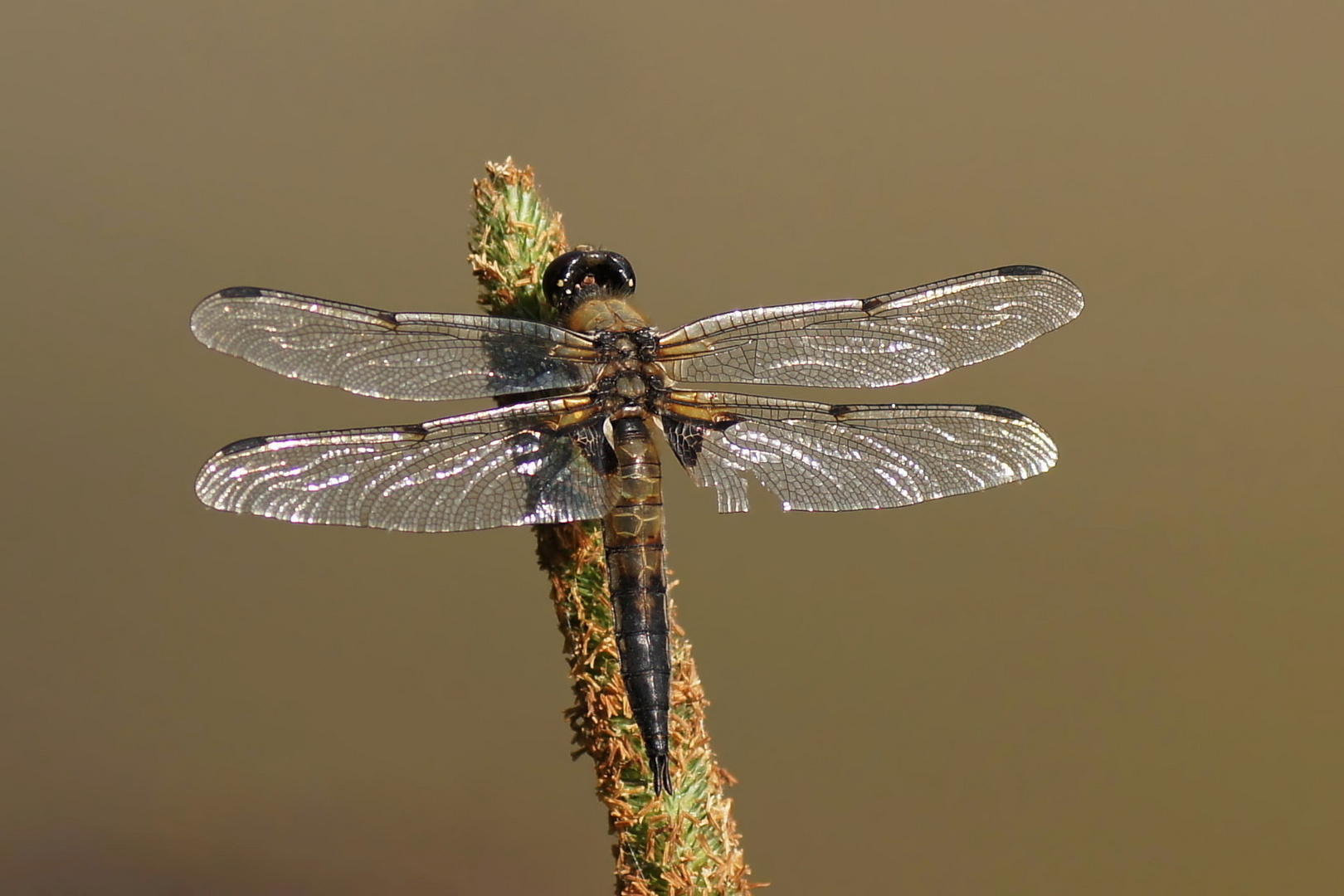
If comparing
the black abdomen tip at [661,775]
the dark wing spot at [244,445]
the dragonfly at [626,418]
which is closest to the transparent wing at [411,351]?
the dragonfly at [626,418]

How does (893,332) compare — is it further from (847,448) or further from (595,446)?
(595,446)

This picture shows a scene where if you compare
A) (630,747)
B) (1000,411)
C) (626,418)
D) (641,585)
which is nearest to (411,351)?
(626,418)

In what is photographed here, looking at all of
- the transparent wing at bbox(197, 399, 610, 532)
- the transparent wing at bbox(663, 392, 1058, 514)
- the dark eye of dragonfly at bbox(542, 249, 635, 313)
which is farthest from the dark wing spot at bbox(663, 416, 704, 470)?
the dark eye of dragonfly at bbox(542, 249, 635, 313)

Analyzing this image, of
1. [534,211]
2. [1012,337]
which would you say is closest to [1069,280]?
[1012,337]

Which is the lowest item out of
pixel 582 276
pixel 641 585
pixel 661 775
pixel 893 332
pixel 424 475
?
pixel 661 775

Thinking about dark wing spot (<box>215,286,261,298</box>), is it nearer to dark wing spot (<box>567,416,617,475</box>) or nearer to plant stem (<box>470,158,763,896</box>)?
plant stem (<box>470,158,763,896</box>)

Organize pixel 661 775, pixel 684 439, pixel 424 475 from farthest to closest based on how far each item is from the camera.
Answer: pixel 684 439
pixel 424 475
pixel 661 775

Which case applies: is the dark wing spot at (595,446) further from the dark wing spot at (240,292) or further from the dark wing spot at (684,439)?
the dark wing spot at (240,292)
